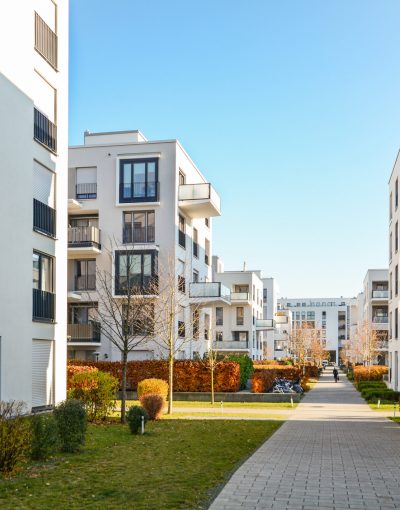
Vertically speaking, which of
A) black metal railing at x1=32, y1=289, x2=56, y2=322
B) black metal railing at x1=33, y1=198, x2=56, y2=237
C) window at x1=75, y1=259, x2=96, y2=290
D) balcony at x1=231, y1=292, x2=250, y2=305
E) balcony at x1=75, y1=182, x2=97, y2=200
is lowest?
black metal railing at x1=32, y1=289, x2=56, y2=322

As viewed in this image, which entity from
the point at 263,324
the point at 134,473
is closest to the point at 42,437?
the point at 134,473

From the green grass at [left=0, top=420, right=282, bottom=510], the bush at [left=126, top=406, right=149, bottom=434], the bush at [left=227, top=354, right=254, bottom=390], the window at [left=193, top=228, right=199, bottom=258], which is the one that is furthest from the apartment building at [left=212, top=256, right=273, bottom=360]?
the green grass at [left=0, top=420, right=282, bottom=510]

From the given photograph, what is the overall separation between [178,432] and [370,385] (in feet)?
88.4

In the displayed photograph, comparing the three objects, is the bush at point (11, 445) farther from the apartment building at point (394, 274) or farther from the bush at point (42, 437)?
the apartment building at point (394, 274)

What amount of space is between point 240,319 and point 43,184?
48.7 m

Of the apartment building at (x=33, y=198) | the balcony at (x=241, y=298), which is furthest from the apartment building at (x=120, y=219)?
the balcony at (x=241, y=298)

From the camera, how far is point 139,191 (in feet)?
134

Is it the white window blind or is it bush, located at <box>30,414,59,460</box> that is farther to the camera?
the white window blind

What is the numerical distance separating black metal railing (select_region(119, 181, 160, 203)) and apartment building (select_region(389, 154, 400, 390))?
619 inches

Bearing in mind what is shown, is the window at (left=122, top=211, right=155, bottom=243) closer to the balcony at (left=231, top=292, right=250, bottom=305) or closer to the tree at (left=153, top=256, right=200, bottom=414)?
the tree at (left=153, top=256, right=200, bottom=414)

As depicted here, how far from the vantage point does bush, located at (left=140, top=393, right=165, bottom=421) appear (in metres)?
21.2

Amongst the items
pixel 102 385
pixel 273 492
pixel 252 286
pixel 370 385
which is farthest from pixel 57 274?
pixel 252 286

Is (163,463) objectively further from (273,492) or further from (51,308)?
(51,308)

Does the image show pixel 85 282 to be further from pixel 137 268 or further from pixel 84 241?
pixel 137 268
